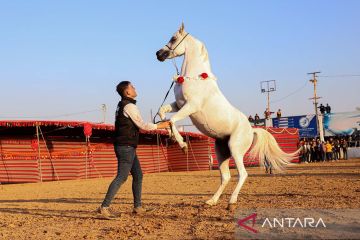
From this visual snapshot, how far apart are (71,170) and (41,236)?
56.6ft

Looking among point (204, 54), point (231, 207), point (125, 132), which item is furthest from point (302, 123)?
point (125, 132)

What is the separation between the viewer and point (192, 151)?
29.0m

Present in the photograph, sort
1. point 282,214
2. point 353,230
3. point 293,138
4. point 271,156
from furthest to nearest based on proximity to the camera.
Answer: point 293,138 → point 271,156 → point 282,214 → point 353,230

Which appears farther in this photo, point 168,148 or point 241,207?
point 168,148

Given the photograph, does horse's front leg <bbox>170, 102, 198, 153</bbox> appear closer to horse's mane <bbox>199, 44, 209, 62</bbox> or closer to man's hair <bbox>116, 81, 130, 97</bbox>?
man's hair <bbox>116, 81, 130, 97</bbox>

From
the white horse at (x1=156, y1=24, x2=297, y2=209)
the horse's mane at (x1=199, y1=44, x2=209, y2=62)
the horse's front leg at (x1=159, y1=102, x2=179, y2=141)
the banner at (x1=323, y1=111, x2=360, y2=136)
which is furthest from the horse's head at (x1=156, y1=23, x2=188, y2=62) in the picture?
the banner at (x1=323, y1=111, x2=360, y2=136)

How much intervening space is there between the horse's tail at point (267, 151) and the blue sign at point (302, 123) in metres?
36.2

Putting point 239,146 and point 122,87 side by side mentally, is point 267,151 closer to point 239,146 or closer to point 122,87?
point 239,146

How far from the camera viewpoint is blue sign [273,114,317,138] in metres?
44.0

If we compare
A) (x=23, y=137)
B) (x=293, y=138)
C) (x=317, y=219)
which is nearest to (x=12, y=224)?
(x=317, y=219)

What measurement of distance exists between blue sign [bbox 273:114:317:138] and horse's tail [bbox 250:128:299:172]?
3623cm

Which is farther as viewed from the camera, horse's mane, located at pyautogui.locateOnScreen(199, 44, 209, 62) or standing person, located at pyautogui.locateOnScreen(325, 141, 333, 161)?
standing person, located at pyautogui.locateOnScreen(325, 141, 333, 161)

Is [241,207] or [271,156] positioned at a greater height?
[271,156]

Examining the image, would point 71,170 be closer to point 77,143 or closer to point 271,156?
point 77,143
